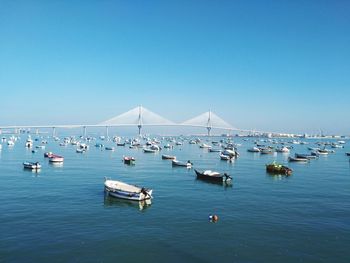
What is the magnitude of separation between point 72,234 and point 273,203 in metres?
21.2

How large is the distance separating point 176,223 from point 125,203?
29.5 ft

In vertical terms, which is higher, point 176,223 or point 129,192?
point 129,192

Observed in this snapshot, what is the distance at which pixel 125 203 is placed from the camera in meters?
36.1

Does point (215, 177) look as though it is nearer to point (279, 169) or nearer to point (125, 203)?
point (279, 169)

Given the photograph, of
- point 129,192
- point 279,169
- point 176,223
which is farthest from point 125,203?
point 279,169

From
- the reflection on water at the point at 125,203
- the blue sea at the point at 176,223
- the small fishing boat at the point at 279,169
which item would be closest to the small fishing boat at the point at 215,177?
the blue sea at the point at 176,223

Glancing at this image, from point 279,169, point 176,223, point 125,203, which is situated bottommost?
point 176,223

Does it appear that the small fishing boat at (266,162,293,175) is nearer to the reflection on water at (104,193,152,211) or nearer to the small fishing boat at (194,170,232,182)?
the small fishing boat at (194,170,232,182)

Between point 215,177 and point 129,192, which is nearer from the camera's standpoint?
point 129,192

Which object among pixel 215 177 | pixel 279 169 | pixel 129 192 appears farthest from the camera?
pixel 279 169

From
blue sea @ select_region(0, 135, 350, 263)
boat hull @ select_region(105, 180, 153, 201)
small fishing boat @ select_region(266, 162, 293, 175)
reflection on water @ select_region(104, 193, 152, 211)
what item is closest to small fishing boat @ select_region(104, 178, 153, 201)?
boat hull @ select_region(105, 180, 153, 201)

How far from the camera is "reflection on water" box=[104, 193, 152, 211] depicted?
34.8 metres

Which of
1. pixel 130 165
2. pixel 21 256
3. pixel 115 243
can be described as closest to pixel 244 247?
pixel 115 243

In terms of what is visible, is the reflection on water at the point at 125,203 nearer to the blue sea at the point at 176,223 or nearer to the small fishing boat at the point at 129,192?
the blue sea at the point at 176,223
